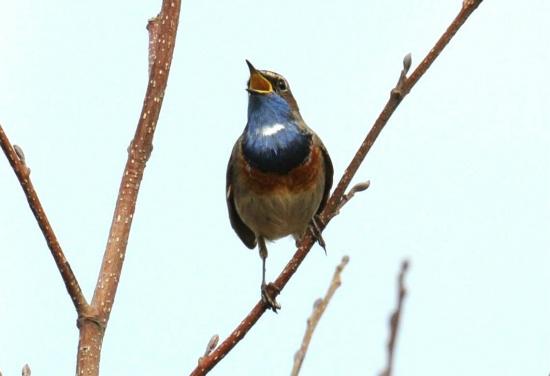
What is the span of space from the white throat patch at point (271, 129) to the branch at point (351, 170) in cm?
346

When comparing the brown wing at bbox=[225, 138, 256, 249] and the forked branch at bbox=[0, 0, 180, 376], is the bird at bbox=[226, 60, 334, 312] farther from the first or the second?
the forked branch at bbox=[0, 0, 180, 376]

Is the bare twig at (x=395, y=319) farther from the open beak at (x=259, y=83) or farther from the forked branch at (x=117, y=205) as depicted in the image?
the open beak at (x=259, y=83)

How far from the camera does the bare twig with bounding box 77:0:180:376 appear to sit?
345 cm

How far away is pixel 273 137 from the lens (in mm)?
7945

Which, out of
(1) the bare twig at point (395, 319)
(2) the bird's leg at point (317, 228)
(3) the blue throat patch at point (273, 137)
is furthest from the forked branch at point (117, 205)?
(3) the blue throat patch at point (273, 137)

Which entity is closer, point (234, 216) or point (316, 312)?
point (316, 312)

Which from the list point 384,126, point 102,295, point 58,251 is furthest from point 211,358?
point 384,126

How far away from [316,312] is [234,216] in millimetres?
6003

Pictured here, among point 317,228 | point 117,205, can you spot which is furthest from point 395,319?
point 317,228

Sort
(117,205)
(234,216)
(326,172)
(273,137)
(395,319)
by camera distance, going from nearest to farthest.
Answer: (395,319), (117,205), (273,137), (326,172), (234,216)

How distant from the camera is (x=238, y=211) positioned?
27.1ft

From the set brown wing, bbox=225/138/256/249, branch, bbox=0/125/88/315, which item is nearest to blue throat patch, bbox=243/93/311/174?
brown wing, bbox=225/138/256/249

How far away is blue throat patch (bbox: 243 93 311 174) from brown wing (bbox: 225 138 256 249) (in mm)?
256

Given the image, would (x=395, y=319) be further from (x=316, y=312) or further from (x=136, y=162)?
(x=136, y=162)
